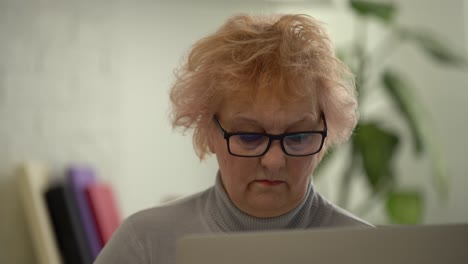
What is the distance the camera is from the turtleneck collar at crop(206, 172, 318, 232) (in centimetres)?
151

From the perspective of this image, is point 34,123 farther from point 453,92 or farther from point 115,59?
point 453,92

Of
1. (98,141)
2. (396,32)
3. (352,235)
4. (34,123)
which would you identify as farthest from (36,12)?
(352,235)

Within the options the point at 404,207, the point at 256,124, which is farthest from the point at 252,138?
the point at 404,207

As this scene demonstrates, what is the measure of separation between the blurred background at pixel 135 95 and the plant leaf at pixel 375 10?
0.60 meters

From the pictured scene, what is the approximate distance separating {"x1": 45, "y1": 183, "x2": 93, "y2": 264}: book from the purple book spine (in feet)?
0.07

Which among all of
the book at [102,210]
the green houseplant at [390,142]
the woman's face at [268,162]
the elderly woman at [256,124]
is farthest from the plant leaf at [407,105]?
the woman's face at [268,162]

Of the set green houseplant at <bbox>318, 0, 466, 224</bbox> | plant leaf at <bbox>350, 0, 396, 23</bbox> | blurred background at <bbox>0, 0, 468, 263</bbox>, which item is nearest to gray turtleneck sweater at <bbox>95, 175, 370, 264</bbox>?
blurred background at <bbox>0, 0, 468, 263</bbox>

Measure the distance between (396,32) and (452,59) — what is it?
395 mm

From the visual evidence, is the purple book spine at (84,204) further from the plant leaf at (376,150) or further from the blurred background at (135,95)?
the plant leaf at (376,150)

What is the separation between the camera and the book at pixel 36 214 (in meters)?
3.06

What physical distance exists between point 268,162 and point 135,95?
259 centimetres

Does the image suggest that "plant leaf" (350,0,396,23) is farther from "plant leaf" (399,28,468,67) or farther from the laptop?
the laptop

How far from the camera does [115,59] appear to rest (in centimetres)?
379

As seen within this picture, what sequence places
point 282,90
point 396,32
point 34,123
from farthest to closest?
1. point 396,32
2. point 34,123
3. point 282,90
